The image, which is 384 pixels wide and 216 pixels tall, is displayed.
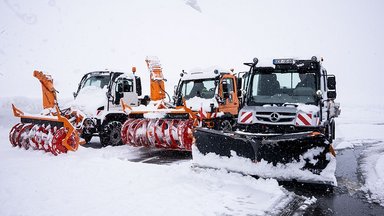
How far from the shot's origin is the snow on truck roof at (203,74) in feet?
34.1

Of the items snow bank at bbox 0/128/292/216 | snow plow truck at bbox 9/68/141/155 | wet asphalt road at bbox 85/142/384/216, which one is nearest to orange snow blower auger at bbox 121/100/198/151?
wet asphalt road at bbox 85/142/384/216

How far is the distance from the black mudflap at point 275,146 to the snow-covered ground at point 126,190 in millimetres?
464

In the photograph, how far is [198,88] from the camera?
1062 centimetres

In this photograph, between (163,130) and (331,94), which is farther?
(163,130)

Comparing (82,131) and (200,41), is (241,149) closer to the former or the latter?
(82,131)

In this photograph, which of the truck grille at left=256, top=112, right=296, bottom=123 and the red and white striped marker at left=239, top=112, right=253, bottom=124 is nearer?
the truck grille at left=256, top=112, right=296, bottom=123

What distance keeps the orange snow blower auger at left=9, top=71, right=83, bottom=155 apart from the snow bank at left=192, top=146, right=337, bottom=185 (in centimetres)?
445

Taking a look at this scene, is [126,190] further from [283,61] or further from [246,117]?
[283,61]

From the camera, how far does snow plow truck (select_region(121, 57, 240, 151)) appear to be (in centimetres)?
925

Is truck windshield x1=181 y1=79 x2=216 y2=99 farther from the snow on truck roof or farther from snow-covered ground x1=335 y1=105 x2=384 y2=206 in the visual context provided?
snow-covered ground x1=335 y1=105 x2=384 y2=206

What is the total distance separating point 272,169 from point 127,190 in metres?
2.74

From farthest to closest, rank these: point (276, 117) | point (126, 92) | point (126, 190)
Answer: point (126, 92) < point (276, 117) < point (126, 190)

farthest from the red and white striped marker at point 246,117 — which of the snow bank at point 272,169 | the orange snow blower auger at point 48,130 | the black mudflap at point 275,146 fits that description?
the orange snow blower auger at point 48,130

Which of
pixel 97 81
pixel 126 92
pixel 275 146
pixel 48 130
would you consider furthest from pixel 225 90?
pixel 48 130
